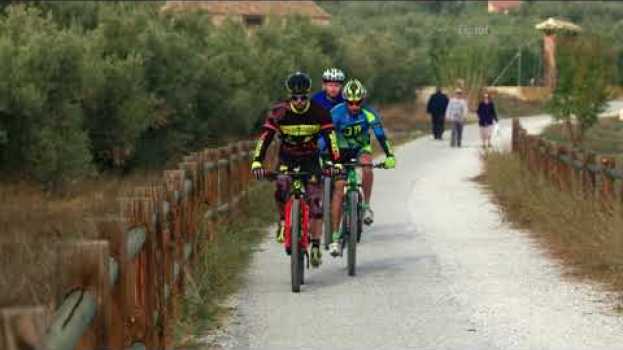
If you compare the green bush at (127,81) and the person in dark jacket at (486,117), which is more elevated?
the green bush at (127,81)

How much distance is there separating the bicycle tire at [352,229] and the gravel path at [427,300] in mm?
137

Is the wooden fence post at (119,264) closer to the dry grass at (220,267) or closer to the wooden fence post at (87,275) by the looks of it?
the wooden fence post at (87,275)

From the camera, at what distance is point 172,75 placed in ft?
103

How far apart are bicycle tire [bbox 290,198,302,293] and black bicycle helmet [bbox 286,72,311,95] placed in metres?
0.87

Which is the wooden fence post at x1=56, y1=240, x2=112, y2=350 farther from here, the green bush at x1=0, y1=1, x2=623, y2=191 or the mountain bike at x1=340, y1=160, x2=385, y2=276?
the green bush at x1=0, y1=1, x2=623, y2=191

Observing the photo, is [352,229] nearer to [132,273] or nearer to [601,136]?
[132,273]

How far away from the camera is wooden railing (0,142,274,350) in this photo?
4.54 meters

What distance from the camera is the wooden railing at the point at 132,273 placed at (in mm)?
4535

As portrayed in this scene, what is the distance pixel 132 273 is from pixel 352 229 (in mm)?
5594

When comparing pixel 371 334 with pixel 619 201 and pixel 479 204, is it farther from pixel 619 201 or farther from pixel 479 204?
pixel 479 204

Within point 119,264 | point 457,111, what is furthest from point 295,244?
point 457,111

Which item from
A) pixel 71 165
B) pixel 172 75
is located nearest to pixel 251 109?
pixel 172 75

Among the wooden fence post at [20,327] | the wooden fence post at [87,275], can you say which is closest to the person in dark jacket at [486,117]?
Result: the wooden fence post at [87,275]

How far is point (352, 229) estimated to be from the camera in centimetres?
1280
